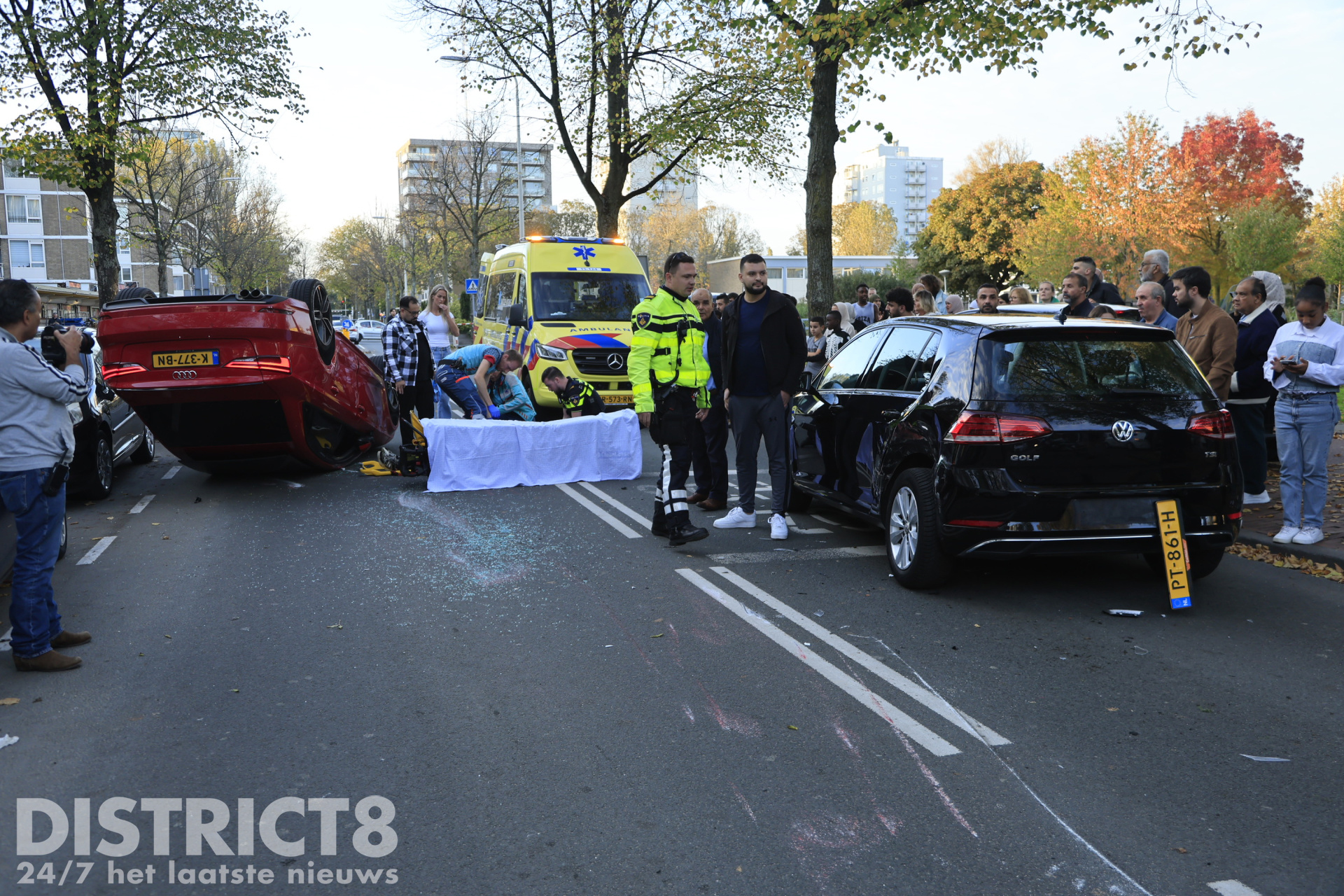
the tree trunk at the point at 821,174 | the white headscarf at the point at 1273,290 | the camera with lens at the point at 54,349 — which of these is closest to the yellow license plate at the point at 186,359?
the camera with lens at the point at 54,349

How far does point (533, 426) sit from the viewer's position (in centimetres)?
1065

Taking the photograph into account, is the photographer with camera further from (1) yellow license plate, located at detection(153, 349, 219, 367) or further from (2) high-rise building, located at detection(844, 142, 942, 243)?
(2) high-rise building, located at detection(844, 142, 942, 243)

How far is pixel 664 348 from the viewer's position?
24.4 feet

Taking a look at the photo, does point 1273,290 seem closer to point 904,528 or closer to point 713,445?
point 904,528

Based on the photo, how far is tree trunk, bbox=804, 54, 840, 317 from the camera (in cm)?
1457

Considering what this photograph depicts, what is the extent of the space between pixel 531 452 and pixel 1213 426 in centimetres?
673

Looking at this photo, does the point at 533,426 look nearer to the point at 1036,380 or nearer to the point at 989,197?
the point at 1036,380

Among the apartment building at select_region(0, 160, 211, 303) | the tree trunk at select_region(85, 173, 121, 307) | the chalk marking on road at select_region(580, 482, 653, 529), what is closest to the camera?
the chalk marking on road at select_region(580, 482, 653, 529)

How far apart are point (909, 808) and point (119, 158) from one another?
22.1 meters

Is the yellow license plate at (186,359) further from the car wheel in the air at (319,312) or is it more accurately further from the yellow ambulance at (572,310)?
the yellow ambulance at (572,310)

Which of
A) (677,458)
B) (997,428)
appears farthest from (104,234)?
(997,428)

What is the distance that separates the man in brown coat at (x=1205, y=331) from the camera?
26.0 ft

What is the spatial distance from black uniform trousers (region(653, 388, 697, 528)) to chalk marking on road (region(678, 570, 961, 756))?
101 centimetres

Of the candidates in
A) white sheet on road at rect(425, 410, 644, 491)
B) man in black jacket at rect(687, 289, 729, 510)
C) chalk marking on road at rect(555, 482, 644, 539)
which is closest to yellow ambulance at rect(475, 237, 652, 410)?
white sheet on road at rect(425, 410, 644, 491)
